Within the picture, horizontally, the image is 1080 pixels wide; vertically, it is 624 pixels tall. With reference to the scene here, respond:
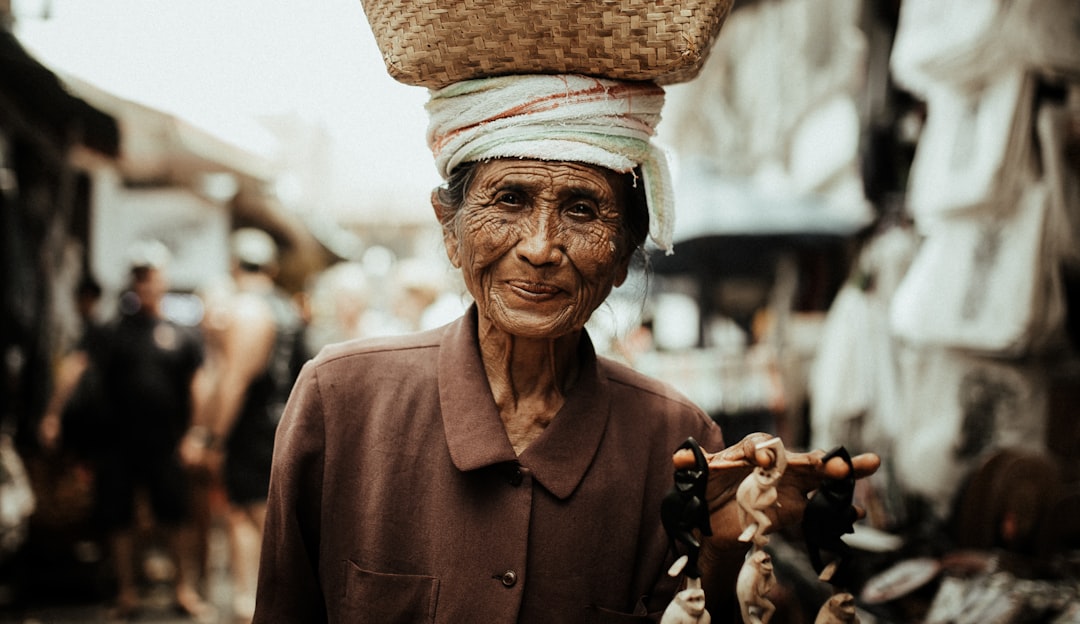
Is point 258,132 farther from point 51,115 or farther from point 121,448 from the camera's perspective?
point 121,448

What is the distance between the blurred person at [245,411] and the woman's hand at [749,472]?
4199 millimetres

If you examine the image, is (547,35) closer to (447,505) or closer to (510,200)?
(510,200)

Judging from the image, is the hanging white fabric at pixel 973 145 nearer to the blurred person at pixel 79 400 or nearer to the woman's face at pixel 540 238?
the woman's face at pixel 540 238

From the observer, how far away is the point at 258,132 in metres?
7.81

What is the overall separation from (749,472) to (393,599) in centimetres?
71

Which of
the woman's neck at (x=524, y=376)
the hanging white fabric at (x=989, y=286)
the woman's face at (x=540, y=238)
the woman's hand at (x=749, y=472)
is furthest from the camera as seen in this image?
the hanging white fabric at (x=989, y=286)

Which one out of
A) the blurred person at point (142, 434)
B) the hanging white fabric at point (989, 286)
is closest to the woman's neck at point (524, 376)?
the hanging white fabric at point (989, 286)

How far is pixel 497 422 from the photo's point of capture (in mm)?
1683

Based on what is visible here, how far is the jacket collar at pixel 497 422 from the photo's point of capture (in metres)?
1.64

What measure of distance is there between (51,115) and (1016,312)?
5.57 metres

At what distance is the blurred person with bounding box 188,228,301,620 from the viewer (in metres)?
5.27

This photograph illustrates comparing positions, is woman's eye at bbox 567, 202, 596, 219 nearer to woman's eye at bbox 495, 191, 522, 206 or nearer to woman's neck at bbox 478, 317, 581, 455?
woman's eye at bbox 495, 191, 522, 206

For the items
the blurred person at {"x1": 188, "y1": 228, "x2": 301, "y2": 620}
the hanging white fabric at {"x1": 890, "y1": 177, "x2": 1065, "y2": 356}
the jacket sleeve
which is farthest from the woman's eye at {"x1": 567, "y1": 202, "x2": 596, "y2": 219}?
the blurred person at {"x1": 188, "y1": 228, "x2": 301, "y2": 620}

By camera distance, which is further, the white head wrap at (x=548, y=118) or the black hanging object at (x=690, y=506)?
the white head wrap at (x=548, y=118)
